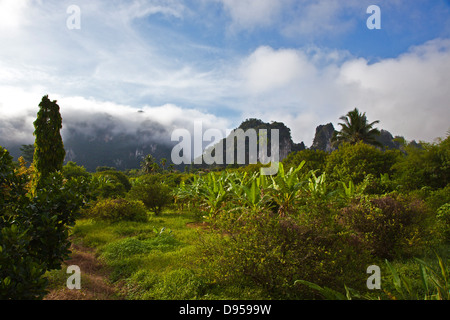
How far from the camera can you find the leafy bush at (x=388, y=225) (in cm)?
524

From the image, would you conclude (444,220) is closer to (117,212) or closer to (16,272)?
(16,272)

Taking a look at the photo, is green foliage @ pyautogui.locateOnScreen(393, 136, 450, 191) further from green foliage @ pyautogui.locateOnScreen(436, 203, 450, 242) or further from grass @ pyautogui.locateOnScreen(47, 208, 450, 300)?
grass @ pyautogui.locateOnScreen(47, 208, 450, 300)

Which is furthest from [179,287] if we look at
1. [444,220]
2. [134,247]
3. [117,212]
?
[444,220]

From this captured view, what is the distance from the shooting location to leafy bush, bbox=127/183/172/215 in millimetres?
12344

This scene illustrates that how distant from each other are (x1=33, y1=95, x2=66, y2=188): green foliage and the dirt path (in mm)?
5040

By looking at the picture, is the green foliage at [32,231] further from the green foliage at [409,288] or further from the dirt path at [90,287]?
the green foliage at [409,288]

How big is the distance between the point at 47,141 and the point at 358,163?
15998 millimetres

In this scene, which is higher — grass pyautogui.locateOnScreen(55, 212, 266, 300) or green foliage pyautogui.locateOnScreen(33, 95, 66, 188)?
green foliage pyautogui.locateOnScreen(33, 95, 66, 188)

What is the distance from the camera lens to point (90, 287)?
13.4 feet

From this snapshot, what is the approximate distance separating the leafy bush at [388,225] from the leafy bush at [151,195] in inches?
363

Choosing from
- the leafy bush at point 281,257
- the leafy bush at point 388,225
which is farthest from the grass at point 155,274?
the leafy bush at point 388,225

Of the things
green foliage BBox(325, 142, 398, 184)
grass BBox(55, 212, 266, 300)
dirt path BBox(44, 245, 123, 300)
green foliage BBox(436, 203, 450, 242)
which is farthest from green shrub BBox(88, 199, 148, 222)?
green foliage BBox(325, 142, 398, 184)

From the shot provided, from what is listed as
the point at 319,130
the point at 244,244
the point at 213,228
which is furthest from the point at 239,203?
the point at 319,130
